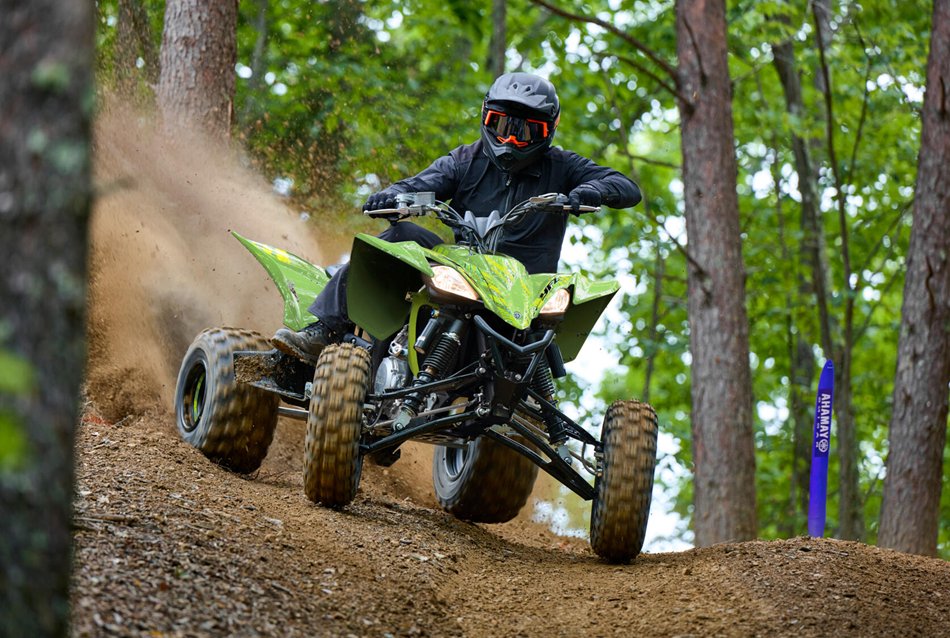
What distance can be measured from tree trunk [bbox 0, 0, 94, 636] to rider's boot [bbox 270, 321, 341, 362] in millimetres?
4627

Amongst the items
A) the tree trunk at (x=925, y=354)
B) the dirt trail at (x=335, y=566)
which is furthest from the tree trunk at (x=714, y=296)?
the dirt trail at (x=335, y=566)

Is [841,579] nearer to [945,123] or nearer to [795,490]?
[945,123]

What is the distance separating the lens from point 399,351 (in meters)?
6.41

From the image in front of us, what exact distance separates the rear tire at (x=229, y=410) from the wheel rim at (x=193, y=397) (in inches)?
0.8

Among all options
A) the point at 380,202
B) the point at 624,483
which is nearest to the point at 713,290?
the point at 624,483

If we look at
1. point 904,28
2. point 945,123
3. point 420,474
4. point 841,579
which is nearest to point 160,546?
point 841,579

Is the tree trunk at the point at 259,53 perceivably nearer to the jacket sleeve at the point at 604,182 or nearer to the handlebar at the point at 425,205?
the jacket sleeve at the point at 604,182

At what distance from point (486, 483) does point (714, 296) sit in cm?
299

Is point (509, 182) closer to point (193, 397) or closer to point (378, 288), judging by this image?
point (378, 288)

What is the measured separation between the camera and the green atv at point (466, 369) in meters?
5.88

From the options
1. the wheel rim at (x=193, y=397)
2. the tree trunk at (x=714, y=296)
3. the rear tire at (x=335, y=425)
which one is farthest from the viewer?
the tree trunk at (x=714, y=296)

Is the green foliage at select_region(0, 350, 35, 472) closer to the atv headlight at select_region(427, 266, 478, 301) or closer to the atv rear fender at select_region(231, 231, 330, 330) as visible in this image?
the atv headlight at select_region(427, 266, 478, 301)

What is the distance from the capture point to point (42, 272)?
84.5 inches

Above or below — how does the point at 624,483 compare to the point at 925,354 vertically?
below
